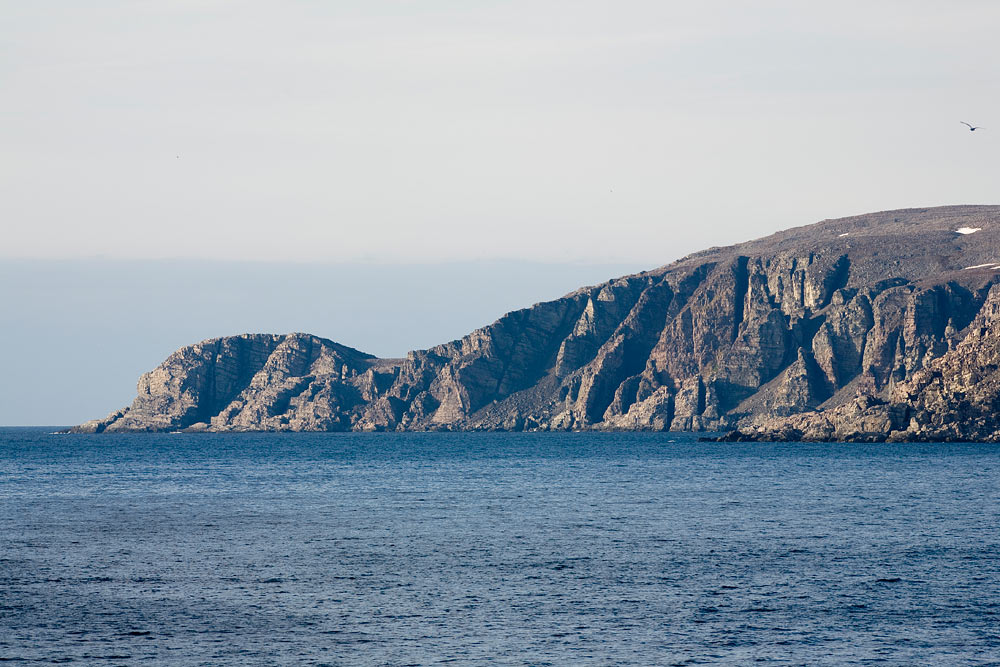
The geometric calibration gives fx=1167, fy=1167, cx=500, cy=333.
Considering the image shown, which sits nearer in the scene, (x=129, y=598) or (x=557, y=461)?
(x=129, y=598)

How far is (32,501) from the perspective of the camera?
104 m

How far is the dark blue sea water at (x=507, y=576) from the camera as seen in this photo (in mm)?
41844

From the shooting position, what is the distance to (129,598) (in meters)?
51.3

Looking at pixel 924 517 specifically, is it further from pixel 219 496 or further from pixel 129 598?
pixel 219 496

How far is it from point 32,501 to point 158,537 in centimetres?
3590

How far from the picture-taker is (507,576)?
57.0m

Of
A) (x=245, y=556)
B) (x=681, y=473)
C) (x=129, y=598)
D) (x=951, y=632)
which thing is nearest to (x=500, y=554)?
(x=245, y=556)

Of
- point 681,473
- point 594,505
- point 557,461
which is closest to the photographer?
point 594,505

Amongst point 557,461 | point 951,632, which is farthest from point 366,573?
point 557,461

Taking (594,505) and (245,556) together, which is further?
(594,505)

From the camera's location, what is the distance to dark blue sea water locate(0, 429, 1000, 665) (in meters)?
41.8

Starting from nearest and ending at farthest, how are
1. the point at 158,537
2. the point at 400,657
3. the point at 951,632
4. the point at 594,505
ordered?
the point at 400,657 → the point at 951,632 → the point at 158,537 → the point at 594,505

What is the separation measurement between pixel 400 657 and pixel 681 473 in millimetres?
107125

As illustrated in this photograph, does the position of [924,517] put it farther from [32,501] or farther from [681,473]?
[32,501]
